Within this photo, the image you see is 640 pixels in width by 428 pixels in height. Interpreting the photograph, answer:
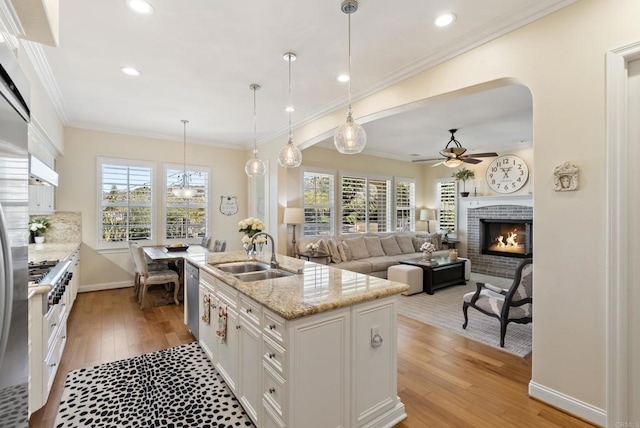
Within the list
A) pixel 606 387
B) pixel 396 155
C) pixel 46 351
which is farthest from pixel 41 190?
pixel 396 155

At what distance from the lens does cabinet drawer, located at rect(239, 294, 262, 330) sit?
1.97 meters

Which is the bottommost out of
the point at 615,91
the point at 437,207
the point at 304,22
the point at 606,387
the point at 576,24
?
the point at 606,387

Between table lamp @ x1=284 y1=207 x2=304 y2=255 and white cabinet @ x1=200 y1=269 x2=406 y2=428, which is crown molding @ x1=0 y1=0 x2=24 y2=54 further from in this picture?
table lamp @ x1=284 y1=207 x2=304 y2=255

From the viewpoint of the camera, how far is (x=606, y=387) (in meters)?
2.01

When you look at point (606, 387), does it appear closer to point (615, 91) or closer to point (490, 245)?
point (615, 91)

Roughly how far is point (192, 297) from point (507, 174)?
Result: 6.96 m

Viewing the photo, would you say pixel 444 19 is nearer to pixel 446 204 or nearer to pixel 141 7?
pixel 141 7

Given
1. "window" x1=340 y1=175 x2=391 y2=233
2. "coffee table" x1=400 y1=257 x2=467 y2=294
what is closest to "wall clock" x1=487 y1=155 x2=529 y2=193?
"coffee table" x1=400 y1=257 x2=467 y2=294

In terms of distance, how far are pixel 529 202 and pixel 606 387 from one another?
17.8ft

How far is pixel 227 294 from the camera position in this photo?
2461 mm

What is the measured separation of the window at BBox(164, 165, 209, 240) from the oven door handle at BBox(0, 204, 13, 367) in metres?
5.72

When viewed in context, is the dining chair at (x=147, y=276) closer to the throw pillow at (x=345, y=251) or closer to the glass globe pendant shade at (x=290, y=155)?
the glass globe pendant shade at (x=290, y=155)

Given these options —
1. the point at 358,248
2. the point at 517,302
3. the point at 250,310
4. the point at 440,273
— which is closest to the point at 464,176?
the point at 440,273

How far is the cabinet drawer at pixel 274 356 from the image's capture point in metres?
1.69
